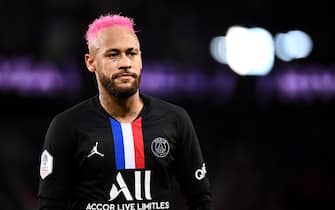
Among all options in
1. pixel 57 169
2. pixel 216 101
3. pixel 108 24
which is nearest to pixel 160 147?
pixel 57 169

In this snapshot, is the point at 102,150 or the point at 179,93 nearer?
the point at 102,150

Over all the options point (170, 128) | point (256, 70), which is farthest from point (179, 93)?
point (170, 128)

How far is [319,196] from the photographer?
6.04 m

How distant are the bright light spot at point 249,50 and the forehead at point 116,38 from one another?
12.7ft

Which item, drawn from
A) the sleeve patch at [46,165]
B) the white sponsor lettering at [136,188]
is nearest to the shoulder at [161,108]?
the white sponsor lettering at [136,188]

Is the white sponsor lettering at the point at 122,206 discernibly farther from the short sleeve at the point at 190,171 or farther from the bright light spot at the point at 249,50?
the bright light spot at the point at 249,50

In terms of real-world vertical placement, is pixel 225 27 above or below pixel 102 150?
above

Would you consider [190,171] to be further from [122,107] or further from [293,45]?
[293,45]

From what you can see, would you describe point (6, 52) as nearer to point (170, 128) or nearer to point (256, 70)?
point (256, 70)

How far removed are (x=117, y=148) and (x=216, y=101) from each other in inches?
152

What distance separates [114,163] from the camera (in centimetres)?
242

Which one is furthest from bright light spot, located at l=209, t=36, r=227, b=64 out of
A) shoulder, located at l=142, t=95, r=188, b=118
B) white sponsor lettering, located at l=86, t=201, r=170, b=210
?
white sponsor lettering, located at l=86, t=201, r=170, b=210

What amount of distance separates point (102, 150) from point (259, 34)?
420 cm

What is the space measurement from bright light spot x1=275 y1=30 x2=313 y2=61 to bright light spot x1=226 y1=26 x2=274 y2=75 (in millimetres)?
74
